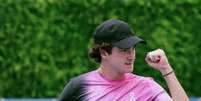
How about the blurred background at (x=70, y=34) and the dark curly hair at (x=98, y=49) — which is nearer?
the dark curly hair at (x=98, y=49)

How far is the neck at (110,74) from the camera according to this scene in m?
5.25

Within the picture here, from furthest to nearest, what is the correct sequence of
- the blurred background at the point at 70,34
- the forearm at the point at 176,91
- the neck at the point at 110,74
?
1. the blurred background at the point at 70,34
2. the neck at the point at 110,74
3. the forearm at the point at 176,91

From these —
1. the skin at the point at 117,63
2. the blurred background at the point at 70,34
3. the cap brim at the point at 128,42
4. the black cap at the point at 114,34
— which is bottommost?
the blurred background at the point at 70,34

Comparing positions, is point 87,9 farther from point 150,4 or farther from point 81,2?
point 150,4

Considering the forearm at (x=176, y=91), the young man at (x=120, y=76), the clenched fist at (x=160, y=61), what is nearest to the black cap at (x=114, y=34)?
the young man at (x=120, y=76)

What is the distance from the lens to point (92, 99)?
5316 mm

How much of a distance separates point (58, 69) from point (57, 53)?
0.57 ft

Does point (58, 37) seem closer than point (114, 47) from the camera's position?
No

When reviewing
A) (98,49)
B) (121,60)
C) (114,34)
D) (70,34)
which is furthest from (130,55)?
(70,34)

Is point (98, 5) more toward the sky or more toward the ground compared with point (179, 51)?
more toward the sky

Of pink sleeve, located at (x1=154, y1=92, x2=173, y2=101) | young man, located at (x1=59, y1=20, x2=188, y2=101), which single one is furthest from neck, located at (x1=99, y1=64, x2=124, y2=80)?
pink sleeve, located at (x1=154, y1=92, x2=173, y2=101)

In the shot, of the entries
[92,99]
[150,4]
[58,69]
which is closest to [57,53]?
[58,69]

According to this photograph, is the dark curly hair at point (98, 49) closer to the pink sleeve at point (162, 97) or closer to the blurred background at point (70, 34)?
the pink sleeve at point (162, 97)

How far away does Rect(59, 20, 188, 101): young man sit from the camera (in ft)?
17.0
